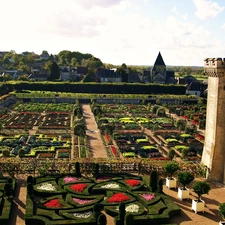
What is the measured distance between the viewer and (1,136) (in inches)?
1521

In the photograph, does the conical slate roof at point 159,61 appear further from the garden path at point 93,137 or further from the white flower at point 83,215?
the white flower at point 83,215

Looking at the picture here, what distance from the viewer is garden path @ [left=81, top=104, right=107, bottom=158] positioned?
3253cm

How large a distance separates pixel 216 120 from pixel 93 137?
17.9 metres

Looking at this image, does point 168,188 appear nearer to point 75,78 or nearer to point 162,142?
point 162,142

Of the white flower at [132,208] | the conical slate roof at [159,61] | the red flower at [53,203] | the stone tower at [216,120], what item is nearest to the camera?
the white flower at [132,208]

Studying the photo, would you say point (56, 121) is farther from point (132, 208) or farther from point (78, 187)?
point (132, 208)

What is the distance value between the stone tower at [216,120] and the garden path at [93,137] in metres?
10.7

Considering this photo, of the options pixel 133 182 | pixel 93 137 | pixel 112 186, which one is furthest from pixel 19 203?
pixel 93 137

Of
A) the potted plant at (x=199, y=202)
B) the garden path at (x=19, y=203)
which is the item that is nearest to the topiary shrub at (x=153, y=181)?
the potted plant at (x=199, y=202)

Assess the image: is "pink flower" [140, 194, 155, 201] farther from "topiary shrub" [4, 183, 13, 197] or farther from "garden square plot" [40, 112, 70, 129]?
"garden square plot" [40, 112, 70, 129]

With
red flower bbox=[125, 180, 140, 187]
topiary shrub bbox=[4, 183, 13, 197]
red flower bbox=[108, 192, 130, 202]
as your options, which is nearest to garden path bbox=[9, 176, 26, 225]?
topiary shrub bbox=[4, 183, 13, 197]

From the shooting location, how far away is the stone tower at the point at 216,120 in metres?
24.2

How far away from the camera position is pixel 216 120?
24.6 metres

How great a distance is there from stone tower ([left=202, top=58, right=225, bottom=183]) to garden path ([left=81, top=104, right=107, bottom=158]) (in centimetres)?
1066
